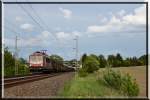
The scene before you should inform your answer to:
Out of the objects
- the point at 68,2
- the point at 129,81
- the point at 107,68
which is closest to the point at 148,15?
the point at 68,2

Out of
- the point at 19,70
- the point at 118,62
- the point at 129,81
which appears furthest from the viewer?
the point at 19,70

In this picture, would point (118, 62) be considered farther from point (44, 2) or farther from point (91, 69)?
point (91, 69)

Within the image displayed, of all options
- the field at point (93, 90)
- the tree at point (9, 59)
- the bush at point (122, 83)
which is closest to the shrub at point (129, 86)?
the bush at point (122, 83)

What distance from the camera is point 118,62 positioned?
95.3ft

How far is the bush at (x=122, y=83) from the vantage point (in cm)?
1651

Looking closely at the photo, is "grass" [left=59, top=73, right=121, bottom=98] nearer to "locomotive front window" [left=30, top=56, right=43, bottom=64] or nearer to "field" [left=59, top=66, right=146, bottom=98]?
"field" [left=59, top=66, right=146, bottom=98]

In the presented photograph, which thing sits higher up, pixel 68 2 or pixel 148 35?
pixel 68 2

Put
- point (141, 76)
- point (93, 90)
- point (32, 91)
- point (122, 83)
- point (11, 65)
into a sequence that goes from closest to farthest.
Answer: point (93, 90) < point (32, 91) < point (122, 83) < point (141, 76) < point (11, 65)

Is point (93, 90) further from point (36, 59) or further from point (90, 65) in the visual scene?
point (90, 65)

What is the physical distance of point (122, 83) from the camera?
17.8m

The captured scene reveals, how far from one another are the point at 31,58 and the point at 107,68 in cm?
2531

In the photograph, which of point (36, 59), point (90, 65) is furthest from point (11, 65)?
point (90, 65)

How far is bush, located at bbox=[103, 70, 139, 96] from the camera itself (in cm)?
1651

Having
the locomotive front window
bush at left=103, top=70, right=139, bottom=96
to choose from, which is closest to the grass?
bush at left=103, top=70, right=139, bottom=96
